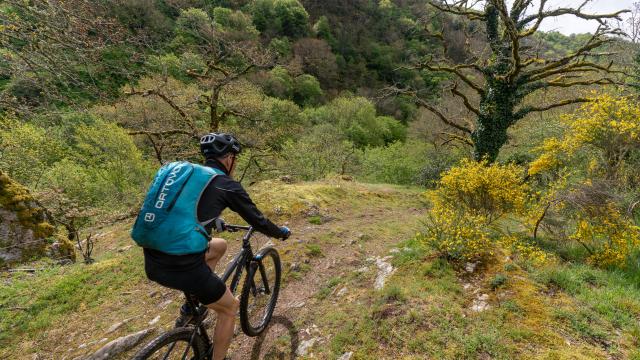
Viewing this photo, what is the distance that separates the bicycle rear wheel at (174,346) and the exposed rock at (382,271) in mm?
2798

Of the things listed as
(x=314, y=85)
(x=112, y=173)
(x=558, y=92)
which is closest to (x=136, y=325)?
(x=112, y=173)

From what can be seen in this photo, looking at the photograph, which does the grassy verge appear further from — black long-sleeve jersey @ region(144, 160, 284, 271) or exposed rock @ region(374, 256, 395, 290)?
black long-sleeve jersey @ region(144, 160, 284, 271)

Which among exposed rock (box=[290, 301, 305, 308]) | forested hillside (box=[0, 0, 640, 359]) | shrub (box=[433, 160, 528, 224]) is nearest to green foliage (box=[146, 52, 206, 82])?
forested hillside (box=[0, 0, 640, 359])

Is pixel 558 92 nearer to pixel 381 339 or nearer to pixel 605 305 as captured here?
pixel 605 305

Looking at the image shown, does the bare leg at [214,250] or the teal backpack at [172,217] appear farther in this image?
the bare leg at [214,250]

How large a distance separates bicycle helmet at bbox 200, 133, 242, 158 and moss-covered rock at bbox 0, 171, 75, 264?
692 cm

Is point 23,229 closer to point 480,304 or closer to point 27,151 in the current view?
point 480,304

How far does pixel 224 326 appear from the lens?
3.00m

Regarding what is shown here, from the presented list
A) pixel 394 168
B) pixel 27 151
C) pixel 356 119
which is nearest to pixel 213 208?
pixel 394 168

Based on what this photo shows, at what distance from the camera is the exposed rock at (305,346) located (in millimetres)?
3846

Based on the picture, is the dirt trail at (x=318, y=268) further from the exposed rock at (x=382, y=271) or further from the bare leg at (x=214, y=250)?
the bare leg at (x=214, y=250)

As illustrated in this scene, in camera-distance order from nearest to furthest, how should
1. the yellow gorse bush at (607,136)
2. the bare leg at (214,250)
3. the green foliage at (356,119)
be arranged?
the bare leg at (214,250), the yellow gorse bush at (607,136), the green foliage at (356,119)

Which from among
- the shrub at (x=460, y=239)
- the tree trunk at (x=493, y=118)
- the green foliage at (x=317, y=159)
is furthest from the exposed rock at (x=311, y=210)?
the green foliage at (x=317, y=159)

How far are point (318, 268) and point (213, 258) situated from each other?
3041 millimetres
